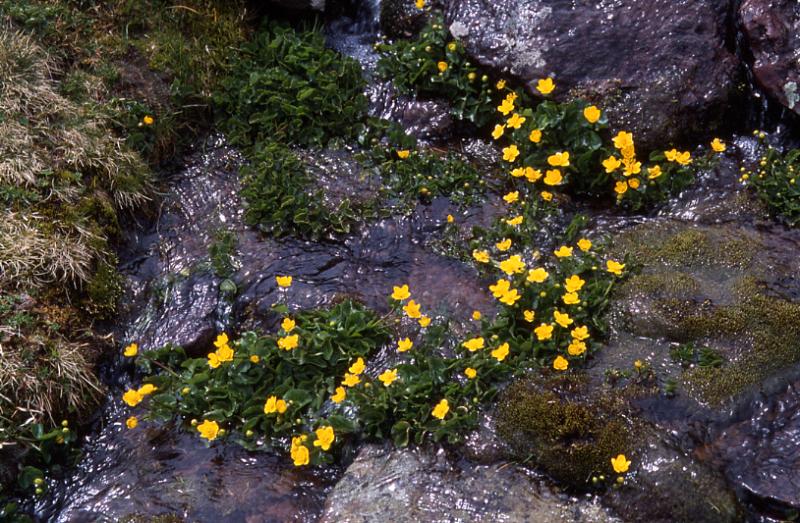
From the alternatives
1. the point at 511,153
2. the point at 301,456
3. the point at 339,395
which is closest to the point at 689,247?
the point at 511,153

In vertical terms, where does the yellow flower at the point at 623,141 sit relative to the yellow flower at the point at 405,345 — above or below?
above

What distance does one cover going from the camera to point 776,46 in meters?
6.10

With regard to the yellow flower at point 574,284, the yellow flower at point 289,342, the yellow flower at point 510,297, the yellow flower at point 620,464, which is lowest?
the yellow flower at point 620,464

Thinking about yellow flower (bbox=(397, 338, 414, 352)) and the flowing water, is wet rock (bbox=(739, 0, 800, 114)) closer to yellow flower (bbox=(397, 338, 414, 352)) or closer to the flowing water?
the flowing water

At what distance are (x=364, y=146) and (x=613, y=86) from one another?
2.07 m

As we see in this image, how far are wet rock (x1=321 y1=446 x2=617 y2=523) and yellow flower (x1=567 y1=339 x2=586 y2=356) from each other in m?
0.79

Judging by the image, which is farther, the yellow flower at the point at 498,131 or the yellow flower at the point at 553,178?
the yellow flower at the point at 498,131

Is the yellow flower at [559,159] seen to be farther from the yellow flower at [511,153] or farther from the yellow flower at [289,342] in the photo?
the yellow flower at [289,342]

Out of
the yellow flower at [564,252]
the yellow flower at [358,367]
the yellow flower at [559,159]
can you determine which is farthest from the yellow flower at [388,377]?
the yellow flower at [559,159]

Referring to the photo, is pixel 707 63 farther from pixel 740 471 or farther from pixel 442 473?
pixel 442 473

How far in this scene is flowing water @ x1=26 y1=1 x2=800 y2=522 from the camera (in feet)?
14.0

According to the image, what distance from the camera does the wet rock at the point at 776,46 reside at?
601cm

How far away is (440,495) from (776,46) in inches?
175

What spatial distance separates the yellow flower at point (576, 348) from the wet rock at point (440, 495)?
0.79 m
